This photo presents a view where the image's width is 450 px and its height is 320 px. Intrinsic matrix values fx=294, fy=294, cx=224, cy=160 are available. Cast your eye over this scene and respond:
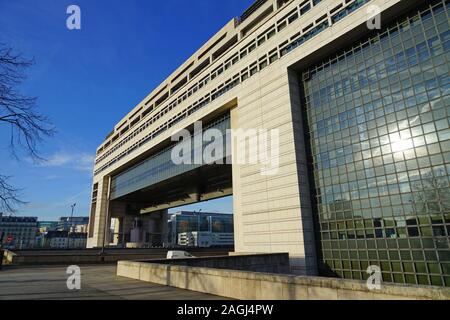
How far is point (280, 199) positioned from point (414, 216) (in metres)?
10.3

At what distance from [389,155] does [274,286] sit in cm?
1577

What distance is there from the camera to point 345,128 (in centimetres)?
2392

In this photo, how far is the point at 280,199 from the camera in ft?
86.0

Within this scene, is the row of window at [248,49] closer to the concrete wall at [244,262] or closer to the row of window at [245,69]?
the row of window at [245,69]

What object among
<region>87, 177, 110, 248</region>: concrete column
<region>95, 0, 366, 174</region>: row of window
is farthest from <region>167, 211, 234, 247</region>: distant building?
<region>95, 0, 366, 174</region>: row of window

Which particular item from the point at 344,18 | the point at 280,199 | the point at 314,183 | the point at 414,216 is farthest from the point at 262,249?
the point at 344,18

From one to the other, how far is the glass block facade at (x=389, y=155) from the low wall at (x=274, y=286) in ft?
44.8

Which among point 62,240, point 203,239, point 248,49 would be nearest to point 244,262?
point 248,49

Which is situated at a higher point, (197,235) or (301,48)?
(301,48)

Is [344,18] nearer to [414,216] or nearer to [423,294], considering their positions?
[414,216]

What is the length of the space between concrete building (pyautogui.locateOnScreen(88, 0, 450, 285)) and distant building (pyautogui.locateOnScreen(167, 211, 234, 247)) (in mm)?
136367

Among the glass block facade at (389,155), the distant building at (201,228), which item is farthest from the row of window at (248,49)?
the distant building at (201,228)

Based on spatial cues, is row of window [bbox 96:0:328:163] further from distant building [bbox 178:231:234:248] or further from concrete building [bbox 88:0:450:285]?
distant building [bbox 178:231:234:248]

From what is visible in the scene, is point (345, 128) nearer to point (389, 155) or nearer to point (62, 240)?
point (389, 155)
